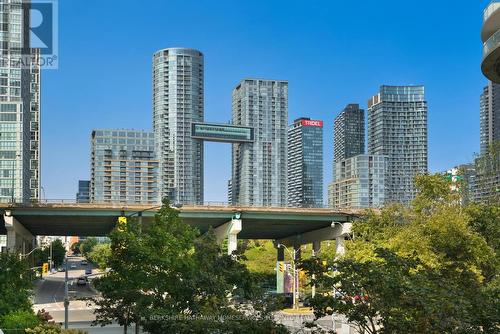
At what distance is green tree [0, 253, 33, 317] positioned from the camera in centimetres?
2967

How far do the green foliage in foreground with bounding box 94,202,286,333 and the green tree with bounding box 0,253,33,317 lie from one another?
4338mm

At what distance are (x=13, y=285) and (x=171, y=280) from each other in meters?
11.1

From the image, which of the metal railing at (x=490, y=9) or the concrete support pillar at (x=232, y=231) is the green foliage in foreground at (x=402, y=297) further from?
the concrete support pillar at (x=232, y=231)

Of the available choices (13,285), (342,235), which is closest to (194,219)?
(342,235)

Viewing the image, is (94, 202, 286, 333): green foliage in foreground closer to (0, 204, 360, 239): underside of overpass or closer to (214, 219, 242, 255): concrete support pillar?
(0, 204, 360, 239): underside of overpass

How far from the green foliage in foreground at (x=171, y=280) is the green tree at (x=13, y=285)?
14.2 ft

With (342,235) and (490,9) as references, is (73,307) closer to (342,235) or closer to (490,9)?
(342,235)

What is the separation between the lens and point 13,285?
31.6m

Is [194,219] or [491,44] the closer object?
[491,44]

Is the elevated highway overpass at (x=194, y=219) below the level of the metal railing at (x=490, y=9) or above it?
below

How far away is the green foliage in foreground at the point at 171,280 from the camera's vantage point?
20.8m

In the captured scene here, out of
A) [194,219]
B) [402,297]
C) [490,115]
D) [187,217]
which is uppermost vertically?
[490,115]

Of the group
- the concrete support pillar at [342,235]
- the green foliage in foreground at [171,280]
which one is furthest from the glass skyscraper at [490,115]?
the green foliage in foreground at [171,280]

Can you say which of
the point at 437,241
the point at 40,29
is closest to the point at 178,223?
the point at 437,241
